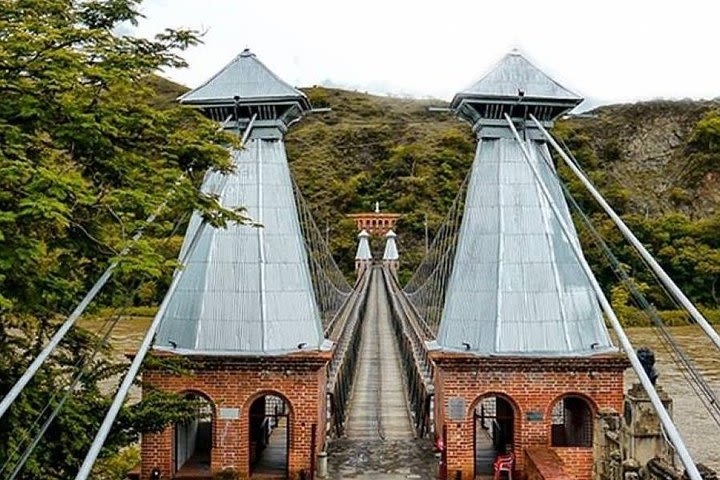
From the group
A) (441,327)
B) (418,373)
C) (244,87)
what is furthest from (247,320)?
(418,373)

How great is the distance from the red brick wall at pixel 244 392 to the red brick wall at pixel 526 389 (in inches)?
66.4

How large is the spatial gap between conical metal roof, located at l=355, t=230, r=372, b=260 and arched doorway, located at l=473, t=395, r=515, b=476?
140ft

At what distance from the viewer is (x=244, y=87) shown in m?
12.4

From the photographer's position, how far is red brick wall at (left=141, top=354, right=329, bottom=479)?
36.2 ft

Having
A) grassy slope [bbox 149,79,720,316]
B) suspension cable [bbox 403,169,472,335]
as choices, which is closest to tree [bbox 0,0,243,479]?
suspension cable [bbox 403,169,472,335]

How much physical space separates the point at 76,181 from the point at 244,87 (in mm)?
5728

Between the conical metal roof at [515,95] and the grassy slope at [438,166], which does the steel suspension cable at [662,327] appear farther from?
the grassy slope at [438,166]

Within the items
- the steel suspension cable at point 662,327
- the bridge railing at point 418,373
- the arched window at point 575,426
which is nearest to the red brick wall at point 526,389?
the arched window at point 575,426

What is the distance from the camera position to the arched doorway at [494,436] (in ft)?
38.5

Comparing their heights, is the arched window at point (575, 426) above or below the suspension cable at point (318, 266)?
below

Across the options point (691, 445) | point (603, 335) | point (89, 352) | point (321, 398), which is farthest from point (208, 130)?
point (691, 445)

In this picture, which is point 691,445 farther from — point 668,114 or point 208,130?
point 668,114

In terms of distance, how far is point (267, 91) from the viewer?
12391mm

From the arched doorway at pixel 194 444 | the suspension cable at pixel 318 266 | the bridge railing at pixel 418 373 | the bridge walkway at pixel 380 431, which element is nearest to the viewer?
the arched doorway at pixel 194 444
